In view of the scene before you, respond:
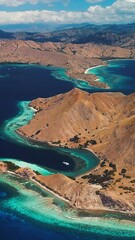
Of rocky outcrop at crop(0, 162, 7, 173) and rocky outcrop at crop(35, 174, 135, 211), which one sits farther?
rocky outcrop at crop(0, 162, 7, 173)

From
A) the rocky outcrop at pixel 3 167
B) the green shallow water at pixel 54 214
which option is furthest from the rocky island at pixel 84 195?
the rocky outcrop at pixel 3 167

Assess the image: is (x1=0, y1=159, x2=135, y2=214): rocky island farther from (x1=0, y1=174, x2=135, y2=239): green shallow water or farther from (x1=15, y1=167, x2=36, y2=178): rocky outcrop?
(x1=15, y1=167, x2=36, y2=178): rocky outcrop

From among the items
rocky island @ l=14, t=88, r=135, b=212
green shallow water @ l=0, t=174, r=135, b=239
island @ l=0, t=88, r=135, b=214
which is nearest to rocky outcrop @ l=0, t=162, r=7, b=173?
island @ l=0, t=88, r=135, b=214

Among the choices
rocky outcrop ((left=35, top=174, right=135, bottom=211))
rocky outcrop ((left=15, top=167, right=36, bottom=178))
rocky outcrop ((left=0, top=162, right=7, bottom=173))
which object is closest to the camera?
rocky outcrop ((left=35, top=174, right=135, bottom=211))

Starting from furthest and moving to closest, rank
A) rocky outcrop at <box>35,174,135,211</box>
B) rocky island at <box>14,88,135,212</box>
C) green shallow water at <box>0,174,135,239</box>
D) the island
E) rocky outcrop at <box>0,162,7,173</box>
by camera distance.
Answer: rocky outcrop at <box>0,162,7,173</box>, rocky island at <box>14,88,135,212</box>, the island, rocky outcrop at <box>35,174,135,211</box>, green shallow water at <box>0,174,135,239</box>

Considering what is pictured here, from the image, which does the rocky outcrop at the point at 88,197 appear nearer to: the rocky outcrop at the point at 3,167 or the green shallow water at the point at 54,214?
the green shallow water at the point at 54,214

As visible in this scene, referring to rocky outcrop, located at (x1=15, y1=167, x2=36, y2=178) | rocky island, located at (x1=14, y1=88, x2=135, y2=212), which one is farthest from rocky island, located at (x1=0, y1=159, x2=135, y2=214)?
rocky outcrop, located at (x1=15, y1=167, x2=36, y2=178)

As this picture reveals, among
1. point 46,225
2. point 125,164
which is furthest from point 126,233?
point 125,164

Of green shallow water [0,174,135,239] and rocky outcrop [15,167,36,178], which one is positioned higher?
rocky outcrop [15,167,36,178]
